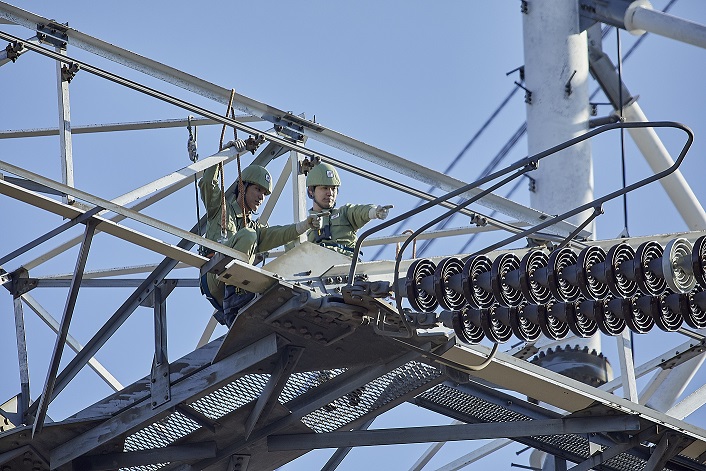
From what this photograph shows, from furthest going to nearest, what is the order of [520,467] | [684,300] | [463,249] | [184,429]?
[463,249]
[520,467]
[184,429]
[684,300]

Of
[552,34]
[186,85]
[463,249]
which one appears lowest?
[186,85]

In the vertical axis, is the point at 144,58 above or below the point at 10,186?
above

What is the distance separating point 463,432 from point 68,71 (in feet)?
20.5

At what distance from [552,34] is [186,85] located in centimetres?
1030

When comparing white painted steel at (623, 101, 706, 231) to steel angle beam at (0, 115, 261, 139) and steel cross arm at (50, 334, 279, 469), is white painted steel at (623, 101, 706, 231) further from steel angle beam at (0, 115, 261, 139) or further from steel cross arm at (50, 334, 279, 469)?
steel cross arm at (50, 334, 279, 469)

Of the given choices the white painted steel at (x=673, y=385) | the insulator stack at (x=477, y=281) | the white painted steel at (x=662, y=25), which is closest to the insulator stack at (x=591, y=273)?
the insulator stack at (x=477, y=281)

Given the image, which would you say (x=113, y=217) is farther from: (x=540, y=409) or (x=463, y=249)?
(x=463, y=249)

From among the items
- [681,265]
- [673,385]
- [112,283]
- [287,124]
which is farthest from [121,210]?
[673,385]

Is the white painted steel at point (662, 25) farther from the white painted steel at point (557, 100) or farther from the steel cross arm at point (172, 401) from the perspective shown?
the steel cross arm at point (172, 401)

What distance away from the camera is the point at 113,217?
57.5 ft

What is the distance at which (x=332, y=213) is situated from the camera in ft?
62.1

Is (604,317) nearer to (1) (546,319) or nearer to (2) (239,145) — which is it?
(1) (546,319)

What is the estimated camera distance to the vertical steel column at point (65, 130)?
16.6m

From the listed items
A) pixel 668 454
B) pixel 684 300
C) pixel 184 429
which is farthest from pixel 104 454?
pixel 684 300
